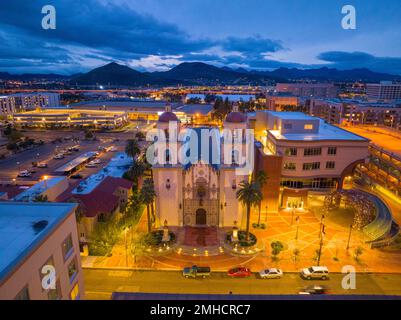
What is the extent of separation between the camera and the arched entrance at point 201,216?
47.1 metres

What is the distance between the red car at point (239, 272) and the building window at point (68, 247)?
20.4 metres

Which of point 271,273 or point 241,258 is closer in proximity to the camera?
point 271,273

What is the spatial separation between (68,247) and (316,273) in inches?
1153

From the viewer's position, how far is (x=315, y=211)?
53.8 m

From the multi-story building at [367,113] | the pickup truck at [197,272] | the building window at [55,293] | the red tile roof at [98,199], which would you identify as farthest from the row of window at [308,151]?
the multi-story building at [367,113]

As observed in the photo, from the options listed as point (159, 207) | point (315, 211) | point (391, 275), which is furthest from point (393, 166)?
point (159, 207)

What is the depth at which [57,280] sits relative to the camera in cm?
2177

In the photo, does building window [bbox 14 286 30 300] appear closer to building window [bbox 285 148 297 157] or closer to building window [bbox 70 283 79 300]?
building window [bbox 70 283 79 300]

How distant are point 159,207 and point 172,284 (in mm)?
14705

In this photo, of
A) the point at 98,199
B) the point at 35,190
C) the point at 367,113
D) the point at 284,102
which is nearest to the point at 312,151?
the point at 98,199

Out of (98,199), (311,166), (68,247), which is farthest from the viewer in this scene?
(311,166)

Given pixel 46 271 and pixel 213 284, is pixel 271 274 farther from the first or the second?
pixel 46 271
